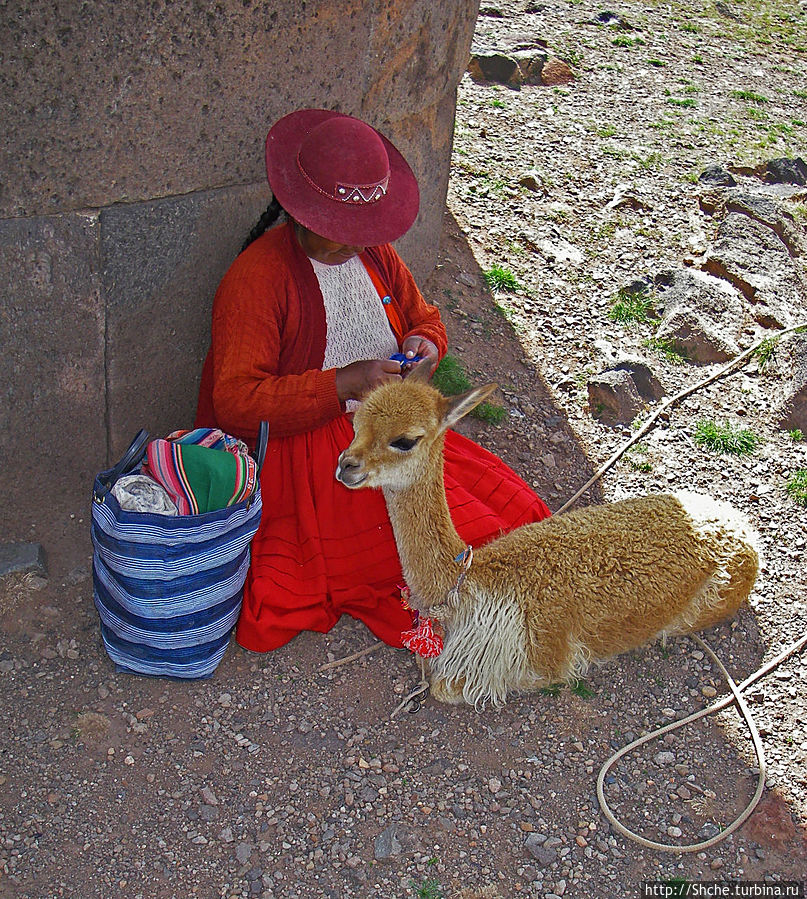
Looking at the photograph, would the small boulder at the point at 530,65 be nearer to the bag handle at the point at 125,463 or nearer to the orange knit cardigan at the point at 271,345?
the orange knit cardigan at the point at 271,345

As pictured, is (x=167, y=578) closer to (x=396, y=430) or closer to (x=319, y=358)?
(x=396, y=430)

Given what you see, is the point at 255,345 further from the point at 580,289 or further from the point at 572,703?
the point at 580,289

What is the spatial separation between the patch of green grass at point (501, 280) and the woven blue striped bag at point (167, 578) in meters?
2.85

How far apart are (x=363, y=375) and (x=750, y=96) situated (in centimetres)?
626

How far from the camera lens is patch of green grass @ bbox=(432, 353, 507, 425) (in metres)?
4.73

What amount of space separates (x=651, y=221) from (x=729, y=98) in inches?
95.4

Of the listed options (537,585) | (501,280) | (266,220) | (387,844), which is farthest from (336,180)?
(501,280)

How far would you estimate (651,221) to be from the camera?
6344 millimetres

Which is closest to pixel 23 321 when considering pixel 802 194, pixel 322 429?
pixel 322 429

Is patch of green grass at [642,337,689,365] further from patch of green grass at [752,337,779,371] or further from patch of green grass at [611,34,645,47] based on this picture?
patch of green grass at [611,34,645,47]

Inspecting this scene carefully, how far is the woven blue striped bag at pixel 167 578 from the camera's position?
2.98 metres

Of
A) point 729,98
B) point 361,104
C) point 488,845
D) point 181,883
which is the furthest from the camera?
point 729,98

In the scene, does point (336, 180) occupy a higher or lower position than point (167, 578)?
higher

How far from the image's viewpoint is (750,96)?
8000 millimetres
